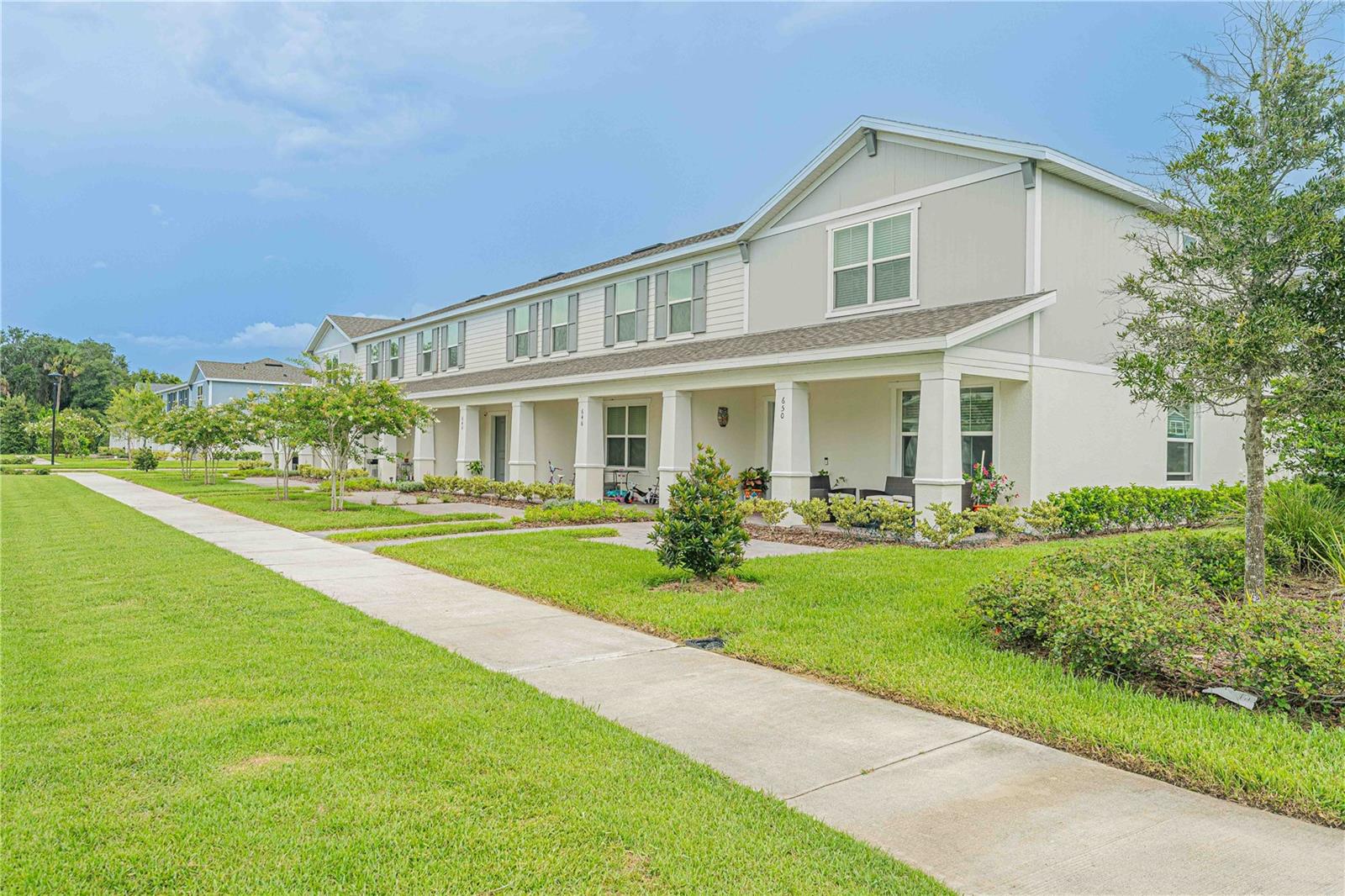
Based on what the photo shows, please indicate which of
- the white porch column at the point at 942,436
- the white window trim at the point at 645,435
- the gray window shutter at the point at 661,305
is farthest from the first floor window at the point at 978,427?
the white window trim at the point at 645,435

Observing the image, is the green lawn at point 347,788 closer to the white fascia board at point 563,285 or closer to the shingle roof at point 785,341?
the shingle roof at point 785,341

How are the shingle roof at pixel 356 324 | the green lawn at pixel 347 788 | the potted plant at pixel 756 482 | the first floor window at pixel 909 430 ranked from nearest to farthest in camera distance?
the green lawn at pixel 347 788 < the first floor window at pixel 909 430 < the potted plant at pixel 756 482 < the shingle roof at pixel 356 324

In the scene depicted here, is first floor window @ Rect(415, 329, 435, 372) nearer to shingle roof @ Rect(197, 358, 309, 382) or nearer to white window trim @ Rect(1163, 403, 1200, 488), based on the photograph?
white window trim @ Rect(1163, 403, 1200, 488)

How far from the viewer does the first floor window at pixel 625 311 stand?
20.1 meters

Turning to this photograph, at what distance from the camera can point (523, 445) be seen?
2130 centimetres

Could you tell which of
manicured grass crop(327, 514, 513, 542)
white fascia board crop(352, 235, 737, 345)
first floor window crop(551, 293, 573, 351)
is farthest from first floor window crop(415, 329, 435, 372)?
manicured grass crop(327, 514, 513, 542)

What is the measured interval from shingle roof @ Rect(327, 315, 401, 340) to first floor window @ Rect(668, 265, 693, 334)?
62.8 ft

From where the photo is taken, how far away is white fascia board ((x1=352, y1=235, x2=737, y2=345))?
18172mm

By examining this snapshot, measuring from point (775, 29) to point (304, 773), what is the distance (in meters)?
19.0

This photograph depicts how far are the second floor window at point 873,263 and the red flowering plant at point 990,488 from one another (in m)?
3.44

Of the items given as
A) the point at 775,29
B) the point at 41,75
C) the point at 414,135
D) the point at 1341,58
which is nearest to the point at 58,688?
the point at 1341,58

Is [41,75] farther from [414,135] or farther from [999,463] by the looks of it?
[414,135]

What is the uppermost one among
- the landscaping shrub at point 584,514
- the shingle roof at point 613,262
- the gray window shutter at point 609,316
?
the shingle roof at point 613,262

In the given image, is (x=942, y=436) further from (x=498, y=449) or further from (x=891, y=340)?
(x=498, y=449)
